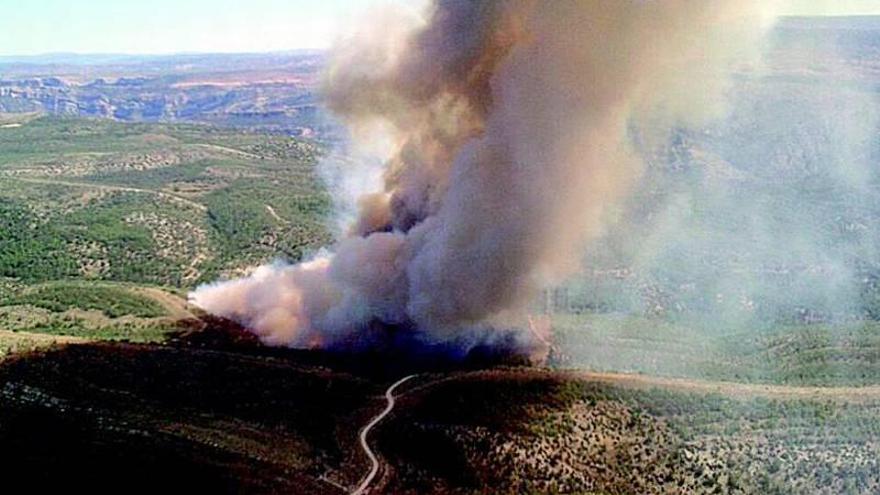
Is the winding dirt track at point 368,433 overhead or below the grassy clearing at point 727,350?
below

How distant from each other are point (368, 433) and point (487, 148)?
52.5ft

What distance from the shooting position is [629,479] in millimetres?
39219

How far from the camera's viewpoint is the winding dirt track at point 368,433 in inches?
1510

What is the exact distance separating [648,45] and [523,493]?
21598 millimetres

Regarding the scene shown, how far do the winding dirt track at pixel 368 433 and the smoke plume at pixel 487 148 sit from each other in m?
5.74

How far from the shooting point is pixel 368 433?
43.0 meters

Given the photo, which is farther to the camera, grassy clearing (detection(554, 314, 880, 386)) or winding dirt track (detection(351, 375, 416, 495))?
grassy clearing (detection(554, 314, 880, 386))

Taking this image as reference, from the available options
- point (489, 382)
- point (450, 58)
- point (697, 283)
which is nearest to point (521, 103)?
point (450, 58)

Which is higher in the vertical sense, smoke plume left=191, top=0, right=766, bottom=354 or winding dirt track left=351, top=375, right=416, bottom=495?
smoke plume left=191, top=0, right=766, bottom=354

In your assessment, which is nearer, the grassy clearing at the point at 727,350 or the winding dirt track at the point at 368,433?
the winding dirt track at the point at 368,433

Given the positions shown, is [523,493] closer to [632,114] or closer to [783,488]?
[783,488]

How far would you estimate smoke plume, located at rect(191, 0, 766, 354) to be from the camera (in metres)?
47.2

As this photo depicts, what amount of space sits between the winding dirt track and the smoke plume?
574 cm

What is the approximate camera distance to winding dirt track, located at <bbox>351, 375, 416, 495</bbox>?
126 feet
